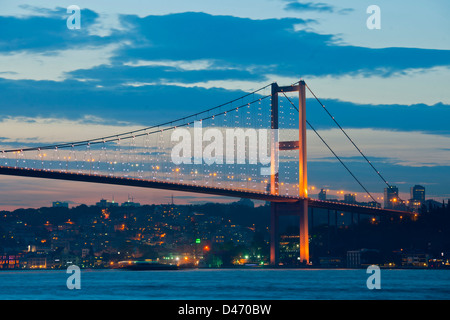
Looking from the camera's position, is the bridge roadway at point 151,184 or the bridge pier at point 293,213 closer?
the bridge roadway at point 151,184

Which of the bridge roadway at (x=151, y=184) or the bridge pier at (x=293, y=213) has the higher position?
the bridge roadway at (x=151, y=184)

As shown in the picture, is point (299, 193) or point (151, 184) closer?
point (151, 184)

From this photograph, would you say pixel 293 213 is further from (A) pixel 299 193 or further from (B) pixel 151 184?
(B) pixel 151 184

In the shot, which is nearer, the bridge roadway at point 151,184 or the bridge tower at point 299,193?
the bridge roadway at point 151,184

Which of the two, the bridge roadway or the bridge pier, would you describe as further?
the bridge pier

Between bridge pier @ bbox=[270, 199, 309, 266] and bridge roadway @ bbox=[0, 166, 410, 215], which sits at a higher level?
bridge roadway @ bbox=[0, 166, 410, 215]

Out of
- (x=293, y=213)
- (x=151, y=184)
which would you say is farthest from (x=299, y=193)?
(x=151, y=184)

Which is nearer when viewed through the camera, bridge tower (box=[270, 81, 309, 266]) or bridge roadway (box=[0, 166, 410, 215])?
bridge roadway (box=[0, 166, 410, 215])
